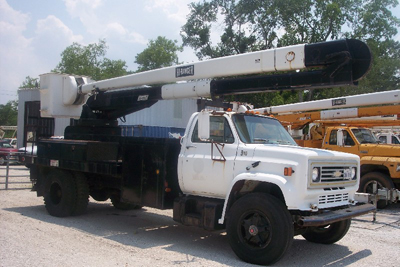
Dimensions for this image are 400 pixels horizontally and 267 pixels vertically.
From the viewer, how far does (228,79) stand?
7.88 metres

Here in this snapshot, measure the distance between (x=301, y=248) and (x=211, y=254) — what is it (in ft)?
5.58

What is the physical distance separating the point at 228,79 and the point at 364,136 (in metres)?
7.30

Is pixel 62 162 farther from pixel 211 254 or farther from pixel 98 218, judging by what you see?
pixel 211 254

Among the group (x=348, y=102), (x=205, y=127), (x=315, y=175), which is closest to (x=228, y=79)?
(x=205, y=127)

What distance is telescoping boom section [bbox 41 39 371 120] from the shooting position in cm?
646

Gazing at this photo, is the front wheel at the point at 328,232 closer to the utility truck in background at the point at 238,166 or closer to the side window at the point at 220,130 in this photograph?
the utility truck in background at the point at 238,166

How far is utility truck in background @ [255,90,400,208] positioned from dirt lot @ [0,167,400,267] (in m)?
2.43

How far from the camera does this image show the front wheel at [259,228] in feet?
19.1

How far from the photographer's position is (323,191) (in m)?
6.08

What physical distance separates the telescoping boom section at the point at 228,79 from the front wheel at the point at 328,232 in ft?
8.18

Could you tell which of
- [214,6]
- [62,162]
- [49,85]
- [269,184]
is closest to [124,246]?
[269,184]

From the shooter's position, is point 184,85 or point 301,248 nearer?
point 301,248

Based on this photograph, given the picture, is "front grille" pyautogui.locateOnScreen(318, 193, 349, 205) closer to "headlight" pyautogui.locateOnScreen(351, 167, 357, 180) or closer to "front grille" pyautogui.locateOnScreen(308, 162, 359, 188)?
"front grille" pyautogui.locateOnScreen(308, 162, 359, 188)

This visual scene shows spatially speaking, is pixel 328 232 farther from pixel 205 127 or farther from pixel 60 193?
pixel 60 193
